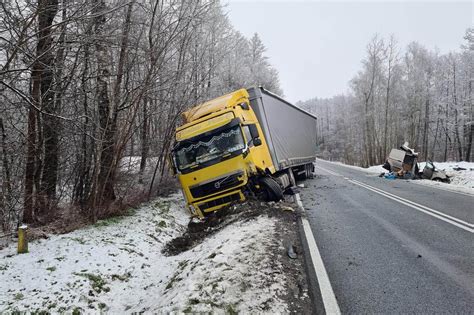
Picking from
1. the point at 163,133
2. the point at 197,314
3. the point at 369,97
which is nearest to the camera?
the point at 197,314

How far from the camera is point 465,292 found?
11.1 feet

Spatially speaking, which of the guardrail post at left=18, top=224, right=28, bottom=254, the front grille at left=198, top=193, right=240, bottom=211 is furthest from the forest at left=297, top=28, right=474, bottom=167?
the guardrail post at left=18, top=224, right=28, bottom=254

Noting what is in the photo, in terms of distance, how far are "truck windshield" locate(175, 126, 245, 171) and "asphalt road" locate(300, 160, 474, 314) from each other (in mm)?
2778

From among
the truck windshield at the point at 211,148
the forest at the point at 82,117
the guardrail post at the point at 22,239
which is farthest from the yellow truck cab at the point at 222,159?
the guardrail post at the point at 22,239

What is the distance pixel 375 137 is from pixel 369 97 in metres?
5.52

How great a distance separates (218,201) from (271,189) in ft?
5.06

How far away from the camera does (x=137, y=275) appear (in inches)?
194

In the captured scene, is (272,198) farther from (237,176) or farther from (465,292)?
(465,292)

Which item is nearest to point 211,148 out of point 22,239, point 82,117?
point 82,117

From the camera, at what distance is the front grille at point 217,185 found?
783 cm

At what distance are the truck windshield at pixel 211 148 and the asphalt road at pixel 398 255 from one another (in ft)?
9.11

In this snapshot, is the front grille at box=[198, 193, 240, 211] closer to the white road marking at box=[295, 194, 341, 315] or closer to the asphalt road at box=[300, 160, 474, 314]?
the asphalt road at box=[300, 160, 474, 314]

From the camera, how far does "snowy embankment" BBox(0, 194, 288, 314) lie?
344 centimetres

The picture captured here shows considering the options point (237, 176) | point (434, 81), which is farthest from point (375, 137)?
point (237, 176)
